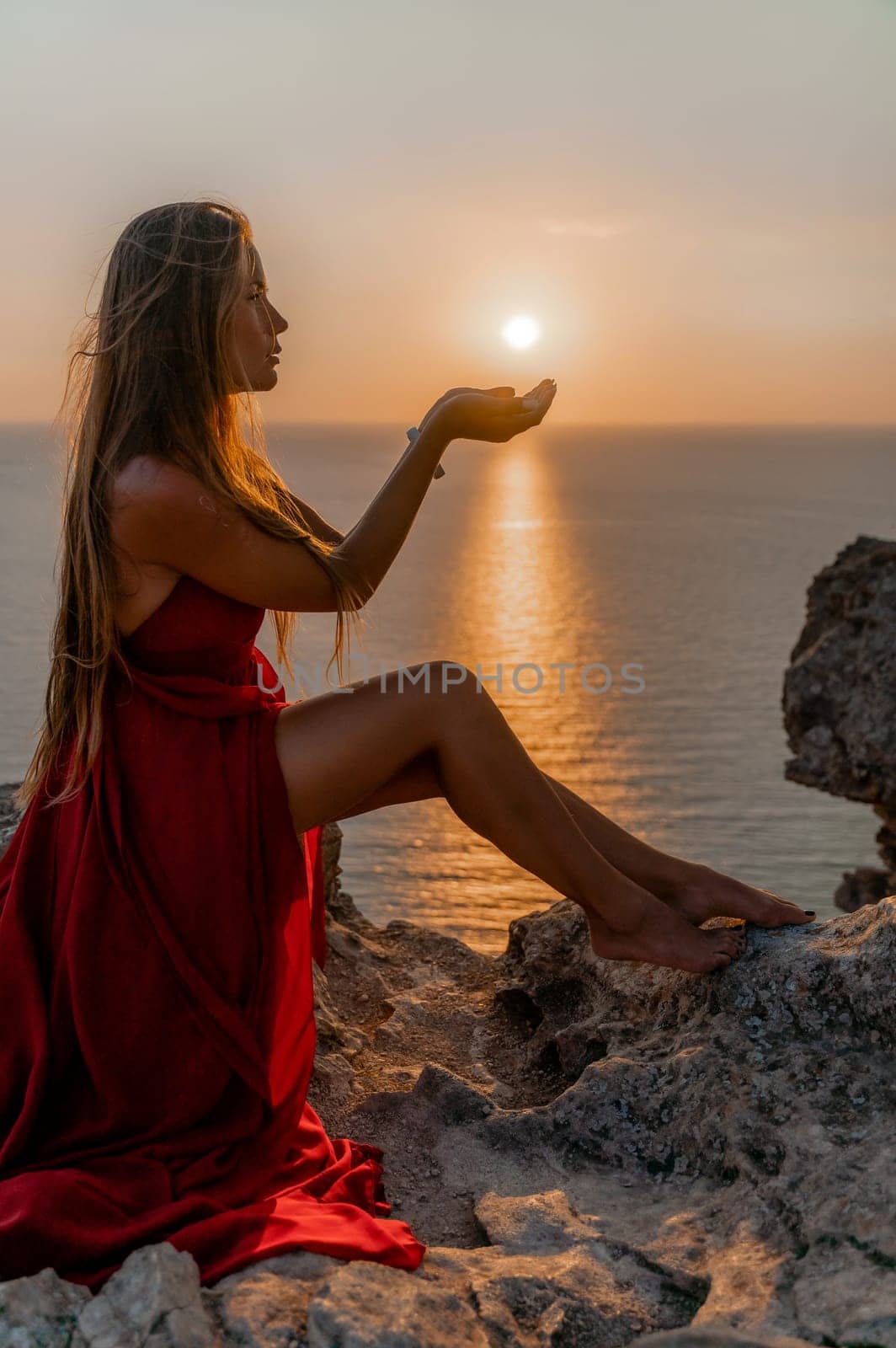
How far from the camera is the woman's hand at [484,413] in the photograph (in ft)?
9.80

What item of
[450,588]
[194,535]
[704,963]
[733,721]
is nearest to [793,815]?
[733,721]

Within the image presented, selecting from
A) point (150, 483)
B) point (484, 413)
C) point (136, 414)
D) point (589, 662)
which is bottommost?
point (589, 662)

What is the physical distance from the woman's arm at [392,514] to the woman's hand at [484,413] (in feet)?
0.10

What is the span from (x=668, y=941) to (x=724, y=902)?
0.18 m

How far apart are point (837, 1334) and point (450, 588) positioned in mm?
27670

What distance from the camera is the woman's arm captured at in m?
2.79

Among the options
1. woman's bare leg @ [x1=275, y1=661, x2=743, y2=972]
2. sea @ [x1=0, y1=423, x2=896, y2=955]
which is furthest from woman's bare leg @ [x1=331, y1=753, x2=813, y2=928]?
sea @ [x1=0, y1=423, x2=896, y2=955]

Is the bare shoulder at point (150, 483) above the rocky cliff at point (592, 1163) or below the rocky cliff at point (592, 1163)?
above

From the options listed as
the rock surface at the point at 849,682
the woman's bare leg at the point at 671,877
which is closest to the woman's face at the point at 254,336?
the woman's bare leg at the point at 671,877

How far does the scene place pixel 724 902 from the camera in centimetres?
299

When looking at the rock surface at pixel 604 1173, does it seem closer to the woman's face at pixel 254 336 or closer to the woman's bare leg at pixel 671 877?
the woman's bare leg at pixel 671 877

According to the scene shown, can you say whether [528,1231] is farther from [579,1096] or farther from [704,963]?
[704,963]

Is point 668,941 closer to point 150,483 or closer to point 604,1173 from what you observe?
point 604,1173

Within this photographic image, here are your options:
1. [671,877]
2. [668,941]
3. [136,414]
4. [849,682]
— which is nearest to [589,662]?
[849,682]
